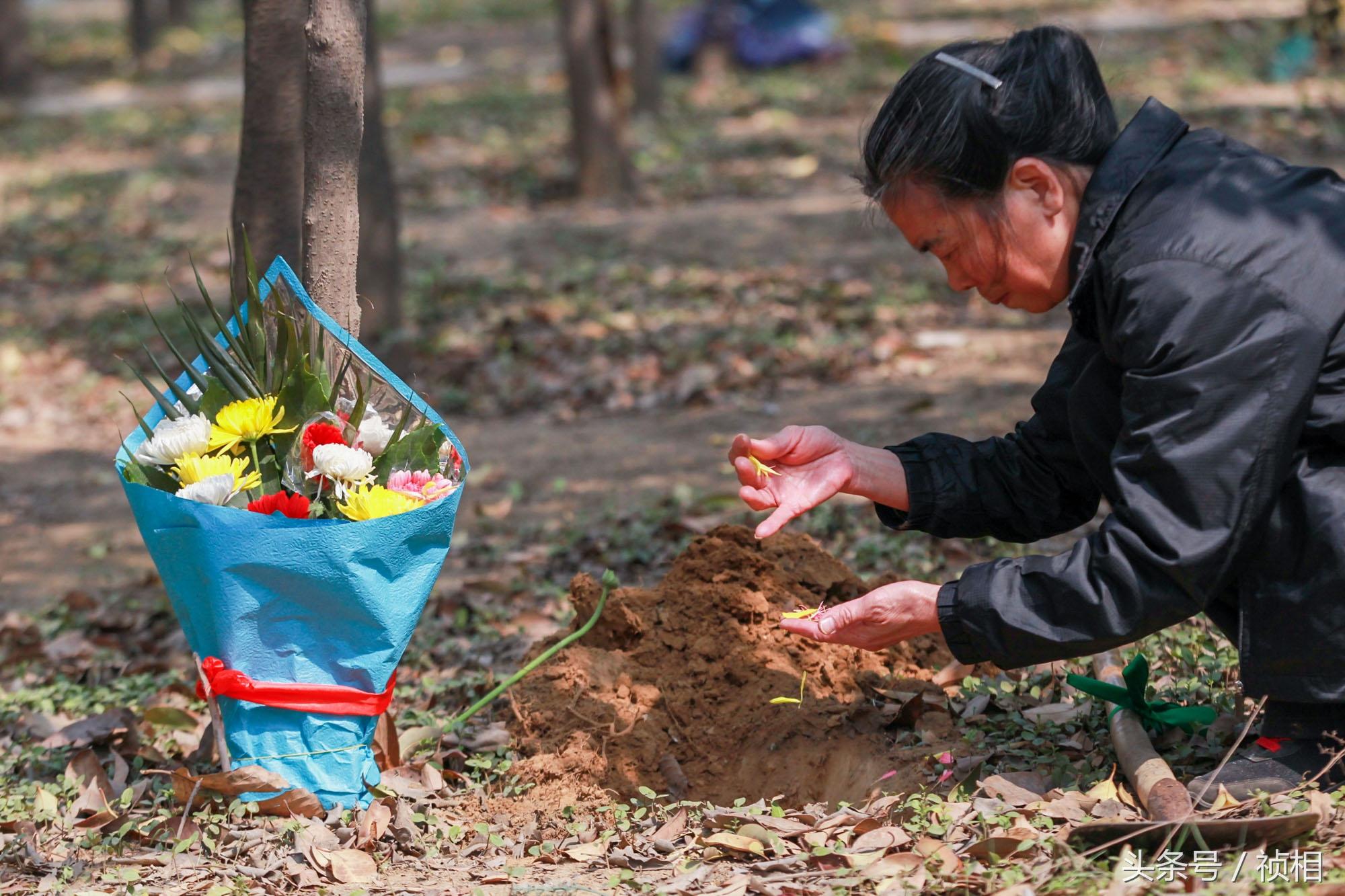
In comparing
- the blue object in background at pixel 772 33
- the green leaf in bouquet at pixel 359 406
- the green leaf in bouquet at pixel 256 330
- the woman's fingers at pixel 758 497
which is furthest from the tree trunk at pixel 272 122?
the blue object in background at pixel 772 33

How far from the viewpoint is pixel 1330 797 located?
2.37m

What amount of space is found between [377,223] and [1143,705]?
202 inches

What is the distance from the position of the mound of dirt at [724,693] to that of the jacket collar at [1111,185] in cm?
110

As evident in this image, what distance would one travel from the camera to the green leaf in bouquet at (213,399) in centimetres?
269

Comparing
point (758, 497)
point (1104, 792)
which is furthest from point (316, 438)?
point (1104, 792)

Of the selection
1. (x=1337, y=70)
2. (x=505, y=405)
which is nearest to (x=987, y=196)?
(x=505, y=405)

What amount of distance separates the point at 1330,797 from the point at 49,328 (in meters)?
7.60

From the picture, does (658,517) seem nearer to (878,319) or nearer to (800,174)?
(878,319)

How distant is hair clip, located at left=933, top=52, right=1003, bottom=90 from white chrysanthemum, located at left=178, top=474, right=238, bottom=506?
151cm

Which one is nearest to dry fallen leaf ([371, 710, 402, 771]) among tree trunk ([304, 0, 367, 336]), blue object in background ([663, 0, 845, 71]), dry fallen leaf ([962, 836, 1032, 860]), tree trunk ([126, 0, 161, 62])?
tree trunk ([304, 0, 367, 336])

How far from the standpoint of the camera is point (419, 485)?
2.69m

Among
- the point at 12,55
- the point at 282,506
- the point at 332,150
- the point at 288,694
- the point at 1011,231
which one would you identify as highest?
the point at 12,55

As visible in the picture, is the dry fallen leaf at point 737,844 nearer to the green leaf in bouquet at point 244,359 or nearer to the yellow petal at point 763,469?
the yellow petal at point 763,469

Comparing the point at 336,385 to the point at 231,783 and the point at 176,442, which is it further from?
the point at 231,783
